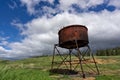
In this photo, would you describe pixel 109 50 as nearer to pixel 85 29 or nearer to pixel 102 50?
pixel 102 50

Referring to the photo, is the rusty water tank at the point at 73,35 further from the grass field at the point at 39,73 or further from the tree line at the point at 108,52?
the tree line at the point at 108,52

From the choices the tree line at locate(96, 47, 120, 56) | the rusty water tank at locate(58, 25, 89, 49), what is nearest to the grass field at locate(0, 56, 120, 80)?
the rusty water tank at locate(58, 25, 89, 49)

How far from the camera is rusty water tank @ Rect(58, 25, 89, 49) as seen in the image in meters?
16.7

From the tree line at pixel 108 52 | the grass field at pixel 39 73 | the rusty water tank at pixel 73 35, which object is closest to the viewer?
the grass field at pixel 39 73

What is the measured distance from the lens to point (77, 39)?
16.7 meters

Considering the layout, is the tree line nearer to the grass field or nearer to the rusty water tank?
the grass field

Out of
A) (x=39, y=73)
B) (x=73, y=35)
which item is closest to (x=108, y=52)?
(x=73, y=35)

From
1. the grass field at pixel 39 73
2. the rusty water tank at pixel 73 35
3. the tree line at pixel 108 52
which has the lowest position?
the grass field at pixel 39 73

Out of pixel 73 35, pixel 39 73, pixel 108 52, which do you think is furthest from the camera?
pixel 108 52

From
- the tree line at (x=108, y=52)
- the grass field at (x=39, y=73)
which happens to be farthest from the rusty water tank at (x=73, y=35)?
the tree line at (x=108, y=52)

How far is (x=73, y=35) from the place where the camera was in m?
16.8

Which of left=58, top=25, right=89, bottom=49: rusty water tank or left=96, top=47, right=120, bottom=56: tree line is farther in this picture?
left=96, top=47, right=120, bottom=56: tree line

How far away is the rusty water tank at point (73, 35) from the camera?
16.7 meters

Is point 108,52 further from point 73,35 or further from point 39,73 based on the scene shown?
point 39,73
